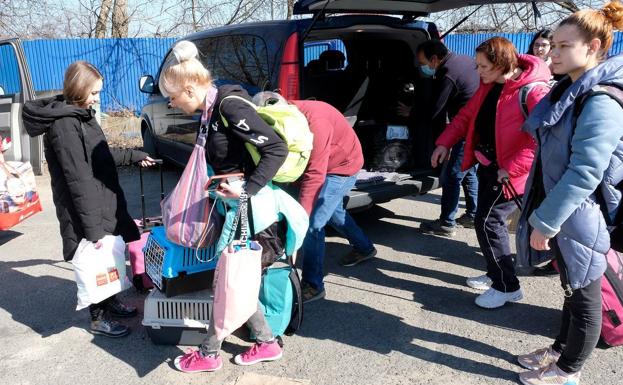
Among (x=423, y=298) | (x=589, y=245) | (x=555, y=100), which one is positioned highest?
(x=555, y=100)

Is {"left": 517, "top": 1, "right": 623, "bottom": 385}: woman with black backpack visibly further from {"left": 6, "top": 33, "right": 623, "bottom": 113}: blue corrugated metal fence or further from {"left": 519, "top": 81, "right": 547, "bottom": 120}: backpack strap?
{"left": 6, "top": 33, "right": 623, "bottom": 113}: blue corrugated metal fence

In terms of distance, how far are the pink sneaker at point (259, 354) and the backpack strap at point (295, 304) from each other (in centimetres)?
24

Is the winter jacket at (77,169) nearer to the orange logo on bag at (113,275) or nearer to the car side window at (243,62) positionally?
the orange logo on bag at (113,275)

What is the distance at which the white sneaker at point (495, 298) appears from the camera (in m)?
3.44

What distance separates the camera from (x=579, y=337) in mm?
2391

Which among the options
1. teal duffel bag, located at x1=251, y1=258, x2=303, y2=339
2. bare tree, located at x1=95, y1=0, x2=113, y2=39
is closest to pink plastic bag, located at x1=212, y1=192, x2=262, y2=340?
teal duffel bag, located at x1=251, y1=258, x2=303, y2=339

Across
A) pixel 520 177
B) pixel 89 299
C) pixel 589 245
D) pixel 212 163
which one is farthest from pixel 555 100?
pixel 89 299

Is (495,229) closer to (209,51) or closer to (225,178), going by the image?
(225,178)

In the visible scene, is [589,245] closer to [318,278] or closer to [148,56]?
[318,278]

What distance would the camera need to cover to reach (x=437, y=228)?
489 centimetres

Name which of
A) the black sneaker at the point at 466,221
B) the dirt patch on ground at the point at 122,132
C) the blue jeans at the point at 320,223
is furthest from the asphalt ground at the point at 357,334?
the dirt patch on ground at the point at 122,132

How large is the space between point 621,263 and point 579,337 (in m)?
0.73

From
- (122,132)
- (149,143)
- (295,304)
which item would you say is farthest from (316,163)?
(122,132)

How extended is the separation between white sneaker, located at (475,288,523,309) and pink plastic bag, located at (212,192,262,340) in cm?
168
